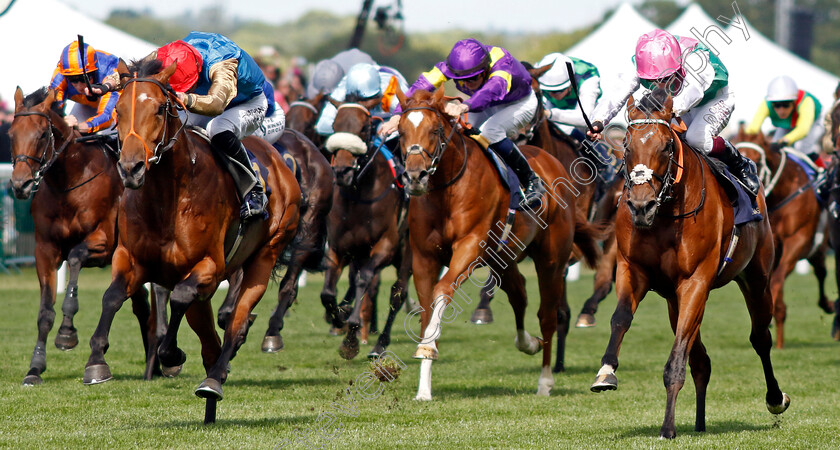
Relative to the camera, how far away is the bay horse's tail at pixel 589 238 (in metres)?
9.28

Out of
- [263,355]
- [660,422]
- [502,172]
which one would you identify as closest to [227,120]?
[502,172]

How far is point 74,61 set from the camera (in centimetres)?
787

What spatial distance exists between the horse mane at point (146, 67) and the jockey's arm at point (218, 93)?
0.20 meters

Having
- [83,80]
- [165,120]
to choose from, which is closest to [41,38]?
[83,80]

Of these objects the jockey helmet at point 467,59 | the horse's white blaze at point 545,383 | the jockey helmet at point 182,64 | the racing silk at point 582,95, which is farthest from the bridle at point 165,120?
the racing silk at point 582,95

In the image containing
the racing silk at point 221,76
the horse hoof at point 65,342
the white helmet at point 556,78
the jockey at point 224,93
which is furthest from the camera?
the white helmet at point 556,78

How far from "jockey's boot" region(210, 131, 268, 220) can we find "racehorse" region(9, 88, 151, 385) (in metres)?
2.07

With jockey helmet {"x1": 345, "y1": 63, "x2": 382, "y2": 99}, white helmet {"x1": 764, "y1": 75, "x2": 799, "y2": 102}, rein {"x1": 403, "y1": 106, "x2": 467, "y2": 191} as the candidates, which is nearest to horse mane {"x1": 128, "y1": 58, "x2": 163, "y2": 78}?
rein {"x1": 403, "y1": 106, "x2": 467, "y2": 191}

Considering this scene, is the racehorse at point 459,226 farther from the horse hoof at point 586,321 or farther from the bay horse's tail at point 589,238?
the horse hoof at point 586,321

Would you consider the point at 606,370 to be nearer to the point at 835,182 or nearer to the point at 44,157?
the point at 44,157

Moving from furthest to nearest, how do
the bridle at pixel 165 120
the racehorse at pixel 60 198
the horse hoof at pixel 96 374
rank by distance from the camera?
the racehorse at pixel 60 198
the horse hoof at pixel 96 374
the bridle at pixel 165 120

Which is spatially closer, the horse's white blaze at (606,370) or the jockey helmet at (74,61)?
the horse's white blaze at (606,370)

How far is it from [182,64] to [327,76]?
5657 millimetres

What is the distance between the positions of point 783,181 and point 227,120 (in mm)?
6744
